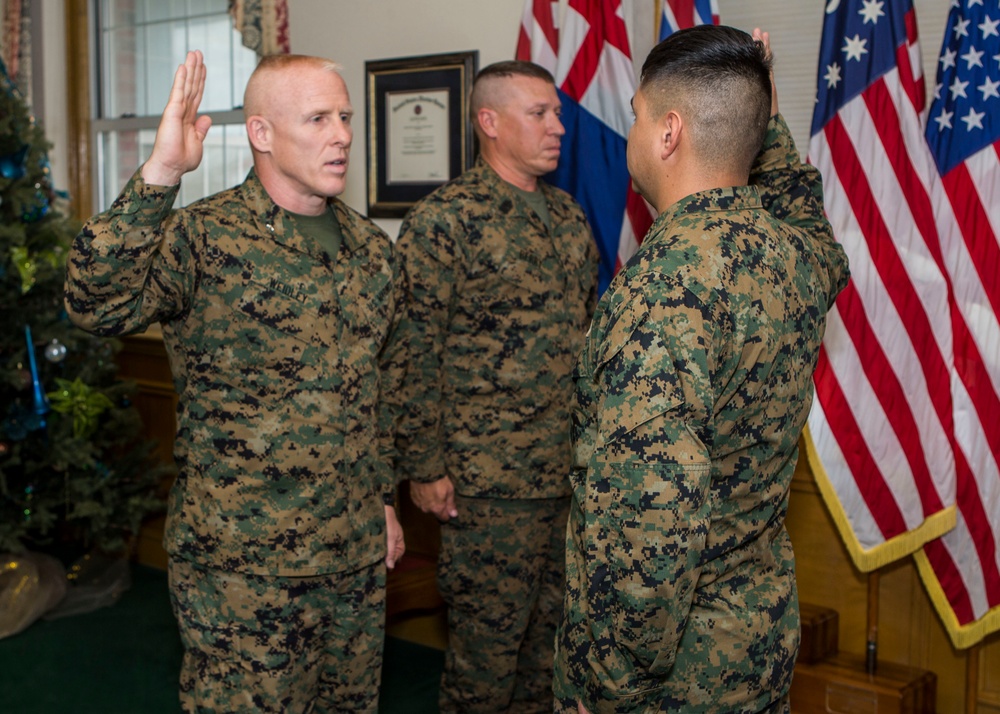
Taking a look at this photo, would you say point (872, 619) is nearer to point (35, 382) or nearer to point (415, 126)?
point (415, 126)

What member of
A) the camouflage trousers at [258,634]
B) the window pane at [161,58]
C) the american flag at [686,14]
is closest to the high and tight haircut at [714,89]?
the camouflage trousers at [258,634]

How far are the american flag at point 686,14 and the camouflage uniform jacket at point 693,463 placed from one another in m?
1.37

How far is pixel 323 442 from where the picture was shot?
2045 millimetres

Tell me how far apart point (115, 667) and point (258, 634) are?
1738mm

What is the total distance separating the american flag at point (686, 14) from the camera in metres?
2.74

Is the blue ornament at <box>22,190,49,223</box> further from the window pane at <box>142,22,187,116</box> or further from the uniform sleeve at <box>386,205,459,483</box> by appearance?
the uniform sleeve at <box>386,205,459,483</box>

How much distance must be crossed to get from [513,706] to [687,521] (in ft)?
5.61

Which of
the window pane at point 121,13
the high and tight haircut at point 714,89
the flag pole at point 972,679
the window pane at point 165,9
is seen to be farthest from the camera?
the window pane at point 121,13

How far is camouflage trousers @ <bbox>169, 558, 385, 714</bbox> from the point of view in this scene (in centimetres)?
199

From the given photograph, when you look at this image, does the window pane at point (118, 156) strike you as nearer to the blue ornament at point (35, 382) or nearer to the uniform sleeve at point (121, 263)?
the blue ornament at point (35, 382)

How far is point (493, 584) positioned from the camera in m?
2.66

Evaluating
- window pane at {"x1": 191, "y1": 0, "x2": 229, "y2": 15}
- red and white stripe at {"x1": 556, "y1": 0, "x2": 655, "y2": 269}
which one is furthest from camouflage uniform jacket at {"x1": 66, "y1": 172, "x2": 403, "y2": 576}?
window pane at {"x1": 191, "y1": 0, "x2": 229, "y2": 15}

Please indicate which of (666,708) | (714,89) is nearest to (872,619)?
(666,708)

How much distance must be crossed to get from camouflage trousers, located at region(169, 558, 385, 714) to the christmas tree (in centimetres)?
198
